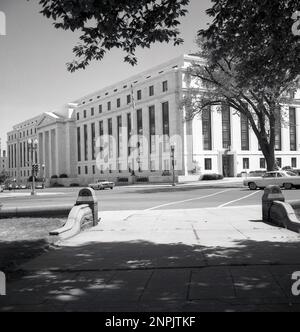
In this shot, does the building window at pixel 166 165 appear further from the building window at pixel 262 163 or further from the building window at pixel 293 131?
the building window at pixel 293 131

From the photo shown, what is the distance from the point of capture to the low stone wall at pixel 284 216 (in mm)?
11216

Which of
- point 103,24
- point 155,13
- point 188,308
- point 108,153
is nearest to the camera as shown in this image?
point 188,308

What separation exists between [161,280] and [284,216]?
6.68 m

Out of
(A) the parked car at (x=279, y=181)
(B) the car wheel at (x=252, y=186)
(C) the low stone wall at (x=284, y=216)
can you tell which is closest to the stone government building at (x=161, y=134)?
(B) the car wheel at (x=252, y=186)

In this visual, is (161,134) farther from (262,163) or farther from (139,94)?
(262,163)

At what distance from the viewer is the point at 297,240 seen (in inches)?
382

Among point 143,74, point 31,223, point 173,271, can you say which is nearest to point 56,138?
point 143,74

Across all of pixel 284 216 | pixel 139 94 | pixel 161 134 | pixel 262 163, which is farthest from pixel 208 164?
pixel 284 216

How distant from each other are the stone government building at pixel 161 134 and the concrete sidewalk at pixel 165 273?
42949 mm

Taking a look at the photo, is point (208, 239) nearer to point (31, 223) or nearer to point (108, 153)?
point (31, 223)

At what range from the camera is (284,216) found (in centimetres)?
1199

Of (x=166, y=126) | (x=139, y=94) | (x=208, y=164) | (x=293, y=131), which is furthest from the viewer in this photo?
(x=139, y=94)

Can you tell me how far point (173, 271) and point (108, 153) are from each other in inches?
3398

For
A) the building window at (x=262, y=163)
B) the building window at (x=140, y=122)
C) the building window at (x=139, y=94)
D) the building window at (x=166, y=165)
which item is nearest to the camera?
the building window at (x=166, y=165)
